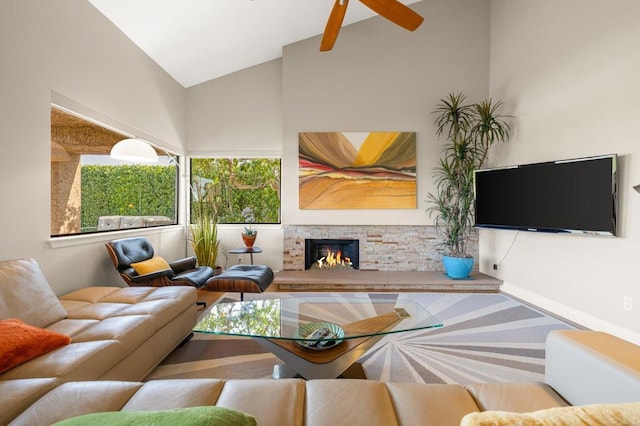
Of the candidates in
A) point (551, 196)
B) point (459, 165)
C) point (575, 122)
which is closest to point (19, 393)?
point (551, 196)

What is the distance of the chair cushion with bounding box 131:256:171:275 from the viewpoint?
3012 mm

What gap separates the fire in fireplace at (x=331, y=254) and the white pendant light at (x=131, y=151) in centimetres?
254

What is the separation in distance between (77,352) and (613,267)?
13.5 ft

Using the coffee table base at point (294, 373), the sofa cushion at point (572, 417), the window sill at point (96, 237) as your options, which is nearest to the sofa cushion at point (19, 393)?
the coffee table base at point (294, 373)

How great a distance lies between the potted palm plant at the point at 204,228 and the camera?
183 inches

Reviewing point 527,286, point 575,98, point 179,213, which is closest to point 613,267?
point 527,286

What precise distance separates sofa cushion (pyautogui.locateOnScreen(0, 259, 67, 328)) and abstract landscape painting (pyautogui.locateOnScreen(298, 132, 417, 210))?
10.7ft

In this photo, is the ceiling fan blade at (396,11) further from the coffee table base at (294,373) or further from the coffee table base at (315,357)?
the coffee table base at (294,373)

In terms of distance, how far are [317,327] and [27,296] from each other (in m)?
1.79

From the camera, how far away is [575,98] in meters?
3.20

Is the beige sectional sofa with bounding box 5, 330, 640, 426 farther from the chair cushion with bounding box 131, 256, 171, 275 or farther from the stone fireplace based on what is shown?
the stone fireplace

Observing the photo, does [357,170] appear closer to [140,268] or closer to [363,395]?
[140,268]

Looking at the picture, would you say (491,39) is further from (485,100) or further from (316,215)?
(316,215)

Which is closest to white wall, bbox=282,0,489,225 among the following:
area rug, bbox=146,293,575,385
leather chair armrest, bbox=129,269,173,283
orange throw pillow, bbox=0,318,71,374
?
area rug, bbox=146,293,575,385
